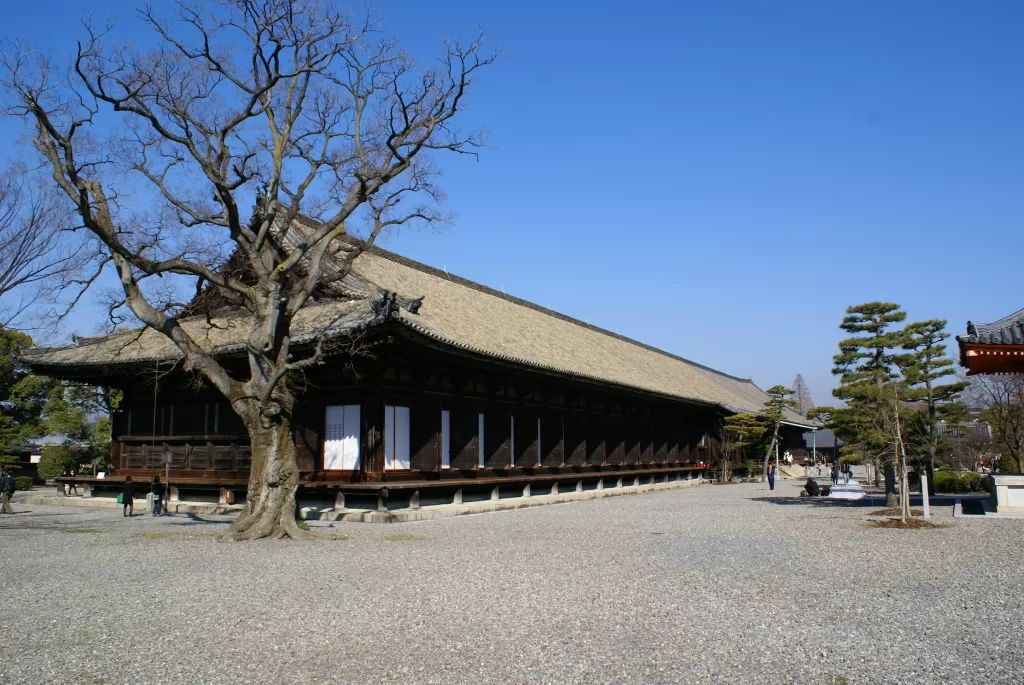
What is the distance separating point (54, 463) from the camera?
35719 mm

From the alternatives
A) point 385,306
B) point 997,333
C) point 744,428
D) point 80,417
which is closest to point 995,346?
point 997,333

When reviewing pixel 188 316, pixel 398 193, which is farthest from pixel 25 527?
pixel 398 193

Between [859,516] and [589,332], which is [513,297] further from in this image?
[859,516]

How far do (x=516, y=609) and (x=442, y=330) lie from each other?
45.6 feet

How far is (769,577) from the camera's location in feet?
33.0

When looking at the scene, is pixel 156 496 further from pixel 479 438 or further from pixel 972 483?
pixel 972 483

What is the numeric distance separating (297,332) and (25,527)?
696 centimetres

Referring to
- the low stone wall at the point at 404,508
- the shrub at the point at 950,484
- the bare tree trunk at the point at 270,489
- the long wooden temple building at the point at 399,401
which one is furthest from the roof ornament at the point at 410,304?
the shrub at the point at 950,484

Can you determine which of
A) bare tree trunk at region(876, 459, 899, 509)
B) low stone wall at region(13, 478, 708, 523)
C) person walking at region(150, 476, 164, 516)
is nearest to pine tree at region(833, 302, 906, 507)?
bare tree trunk at region(876, 459, 899, 509)

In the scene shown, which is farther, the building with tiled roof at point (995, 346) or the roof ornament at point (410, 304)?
the roof ornament at point (410, 304)

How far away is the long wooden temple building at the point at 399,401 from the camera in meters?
18.7

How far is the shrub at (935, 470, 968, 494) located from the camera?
2989cm

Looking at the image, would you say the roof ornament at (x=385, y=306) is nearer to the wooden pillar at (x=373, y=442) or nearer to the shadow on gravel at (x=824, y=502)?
the wooden pillar at (x=373, y=442)

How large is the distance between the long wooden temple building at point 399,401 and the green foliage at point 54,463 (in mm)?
13250
